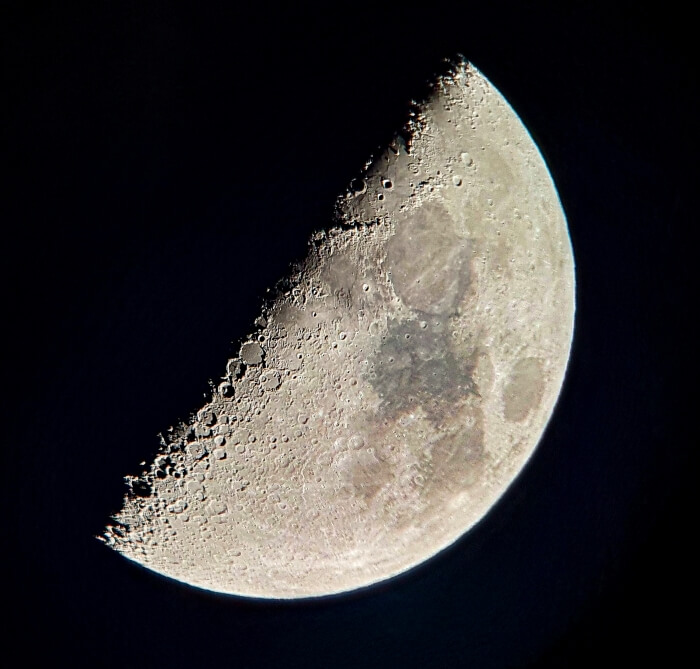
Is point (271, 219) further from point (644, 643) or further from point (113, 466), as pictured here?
point (644, 643)

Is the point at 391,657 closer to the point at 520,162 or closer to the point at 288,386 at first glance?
the point at 288,386

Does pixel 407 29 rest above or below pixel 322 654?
above

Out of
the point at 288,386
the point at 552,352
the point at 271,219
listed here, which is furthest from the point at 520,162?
the point at 288,386

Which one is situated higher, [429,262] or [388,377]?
[429,262]

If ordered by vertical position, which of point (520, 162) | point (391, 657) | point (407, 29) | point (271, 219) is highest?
point (407, 29)

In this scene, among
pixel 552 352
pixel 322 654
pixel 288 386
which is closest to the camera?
pixel 288 386

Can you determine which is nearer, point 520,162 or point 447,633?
point 520,162

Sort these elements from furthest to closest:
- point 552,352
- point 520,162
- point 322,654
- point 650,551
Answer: point 650,551
point 322,654
point 552,352
point 520,162

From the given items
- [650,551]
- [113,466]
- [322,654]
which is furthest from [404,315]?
[650,551]
